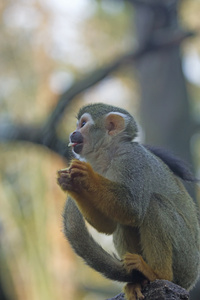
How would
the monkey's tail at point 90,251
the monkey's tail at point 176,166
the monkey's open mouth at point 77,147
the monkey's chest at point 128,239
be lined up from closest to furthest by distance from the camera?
1. the monkey's tail at point 90,251
2. the monkey's chest at point 128,239
3. the monkey's open mouth at point 77,147
4. the monkey's tail at point 176,166

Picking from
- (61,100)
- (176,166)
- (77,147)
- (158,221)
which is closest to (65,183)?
(77,147)

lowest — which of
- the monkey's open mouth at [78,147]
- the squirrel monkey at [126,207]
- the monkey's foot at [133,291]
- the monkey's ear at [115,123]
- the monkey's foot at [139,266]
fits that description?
the monkey's foot at [133,291]

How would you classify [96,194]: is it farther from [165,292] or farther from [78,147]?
[165,292]

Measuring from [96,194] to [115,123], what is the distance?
0.67 m

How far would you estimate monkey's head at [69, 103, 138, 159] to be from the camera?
351cm

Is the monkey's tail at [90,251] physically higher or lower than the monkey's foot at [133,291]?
higher

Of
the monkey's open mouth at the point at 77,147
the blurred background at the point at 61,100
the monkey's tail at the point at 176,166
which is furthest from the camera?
the blurred background at the point at 61,100

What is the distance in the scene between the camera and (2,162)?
1058 cm

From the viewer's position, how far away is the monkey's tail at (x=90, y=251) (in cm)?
315

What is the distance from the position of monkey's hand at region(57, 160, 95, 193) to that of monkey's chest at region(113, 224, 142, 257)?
53 centimetres

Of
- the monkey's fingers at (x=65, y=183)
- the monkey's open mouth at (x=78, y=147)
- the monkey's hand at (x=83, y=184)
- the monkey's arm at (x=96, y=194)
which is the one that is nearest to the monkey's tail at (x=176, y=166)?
the monkey's open mouth at (x=78, y=147)

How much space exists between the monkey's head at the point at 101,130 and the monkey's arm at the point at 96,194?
1.42 feet

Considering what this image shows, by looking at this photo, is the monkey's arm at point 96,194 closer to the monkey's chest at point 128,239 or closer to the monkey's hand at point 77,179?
the monkey's hand at point 77,179

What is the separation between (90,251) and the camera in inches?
127
